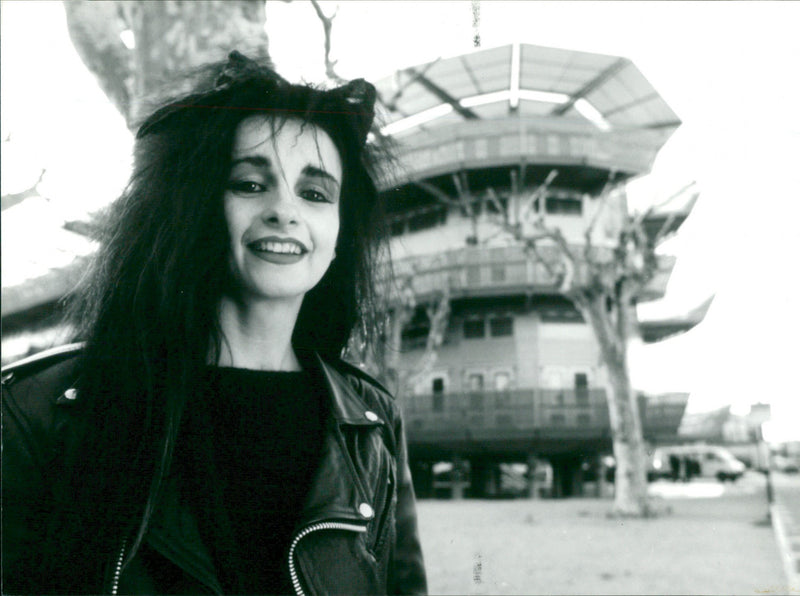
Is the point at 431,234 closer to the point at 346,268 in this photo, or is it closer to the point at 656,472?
the point at 346,268

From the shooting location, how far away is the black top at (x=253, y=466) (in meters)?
1.62

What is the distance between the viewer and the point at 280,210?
1690mm

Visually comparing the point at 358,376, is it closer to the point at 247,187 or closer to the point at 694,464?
the point at 247,187

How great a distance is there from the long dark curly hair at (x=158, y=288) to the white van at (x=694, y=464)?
1118 inches

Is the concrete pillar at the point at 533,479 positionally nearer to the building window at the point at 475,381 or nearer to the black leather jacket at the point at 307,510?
the building window at the point at 475,381

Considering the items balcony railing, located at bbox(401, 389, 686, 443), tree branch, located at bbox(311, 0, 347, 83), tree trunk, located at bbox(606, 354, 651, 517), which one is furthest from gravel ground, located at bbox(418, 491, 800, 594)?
balcony railing, located at bbox(401, 389, 686, 443)

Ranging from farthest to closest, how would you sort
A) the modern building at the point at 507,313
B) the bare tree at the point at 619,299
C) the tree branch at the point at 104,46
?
the bare tree at the point at 619,299 → the modern building at the point at 507,313 → the tree branch at the point at 104,46

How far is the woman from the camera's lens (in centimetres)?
151

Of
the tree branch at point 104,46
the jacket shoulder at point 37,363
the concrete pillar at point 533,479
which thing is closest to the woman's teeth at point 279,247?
the jacket shoulder at point 37,363

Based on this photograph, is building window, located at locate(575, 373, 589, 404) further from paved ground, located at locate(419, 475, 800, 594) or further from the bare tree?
the bare tree

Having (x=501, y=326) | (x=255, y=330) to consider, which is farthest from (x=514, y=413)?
(x=255, y=330)

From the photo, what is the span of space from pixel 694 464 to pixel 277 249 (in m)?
30.8

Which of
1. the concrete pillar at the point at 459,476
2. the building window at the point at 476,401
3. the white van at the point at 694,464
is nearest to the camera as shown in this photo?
the concrete pillar at the point at 459,476

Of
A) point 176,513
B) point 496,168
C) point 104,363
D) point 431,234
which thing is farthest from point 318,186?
point 431,234
